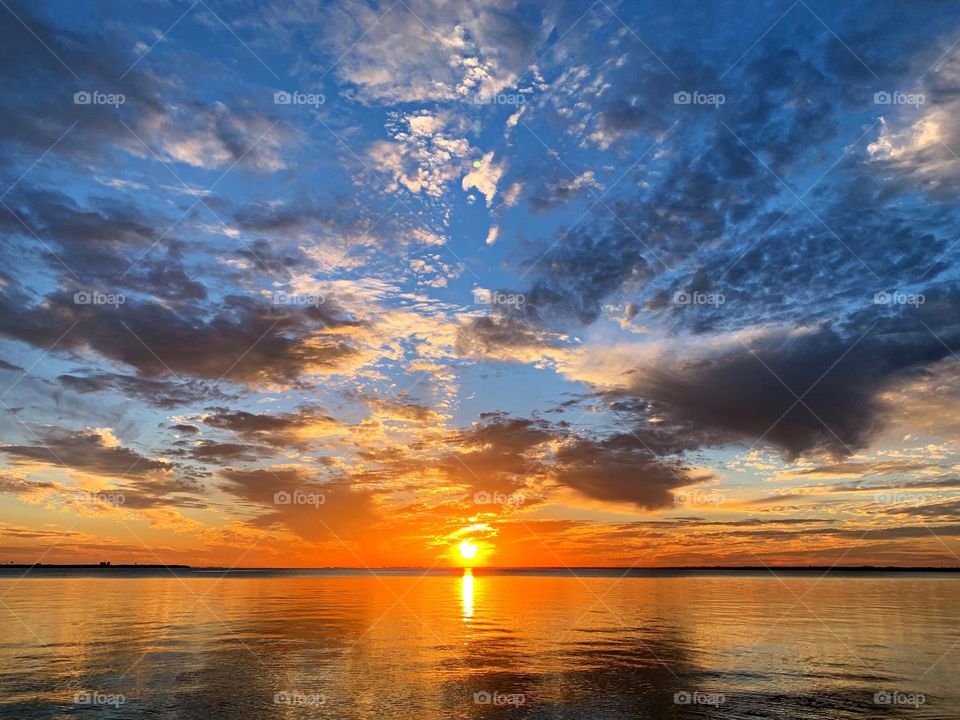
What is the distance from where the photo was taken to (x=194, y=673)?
35219mm

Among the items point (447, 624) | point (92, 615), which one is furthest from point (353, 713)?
point (92, 615)
